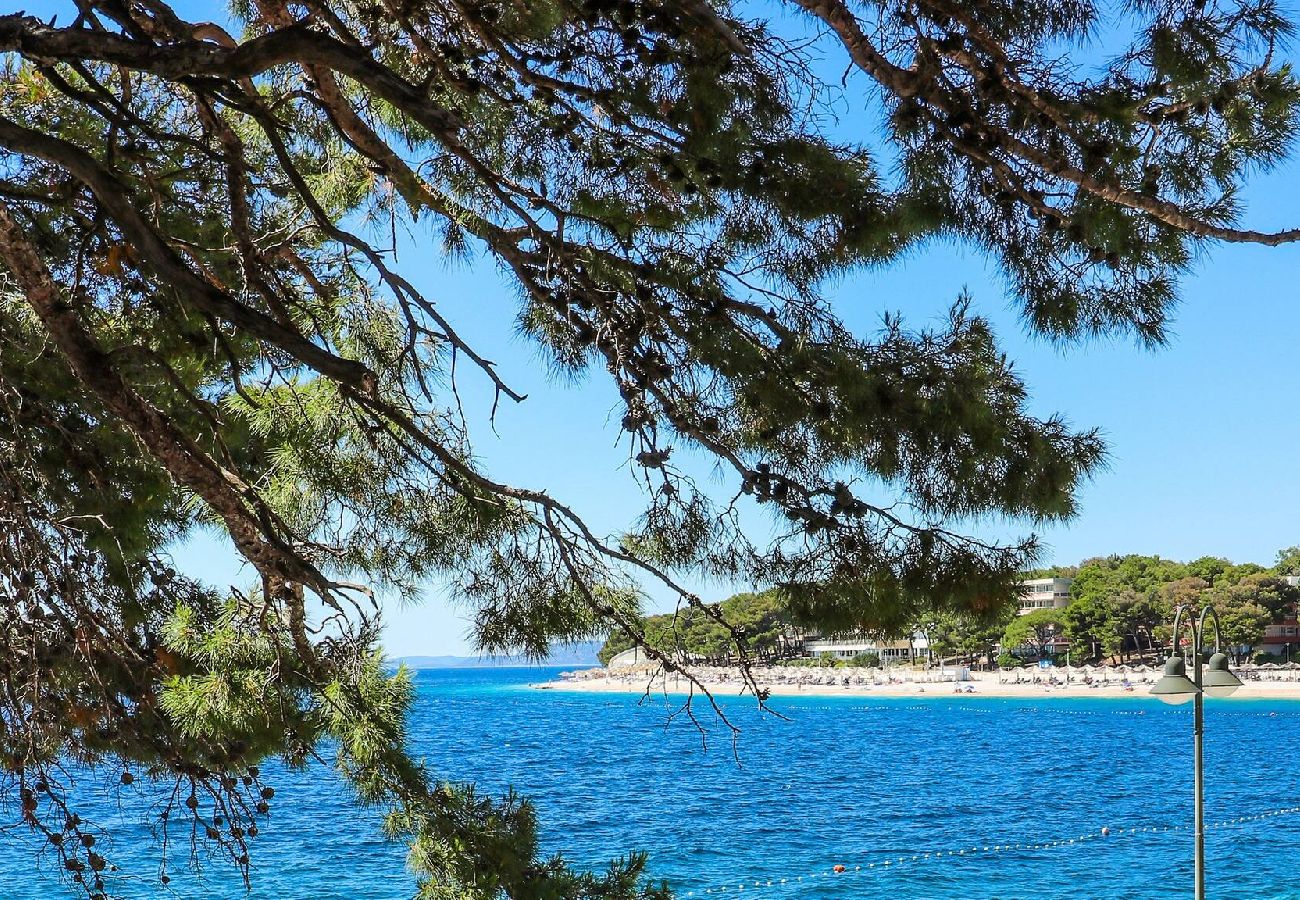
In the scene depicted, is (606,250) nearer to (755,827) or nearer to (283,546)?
(283,546)

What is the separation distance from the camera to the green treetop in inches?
105

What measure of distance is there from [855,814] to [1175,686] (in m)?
15.4

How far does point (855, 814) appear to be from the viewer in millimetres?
20562

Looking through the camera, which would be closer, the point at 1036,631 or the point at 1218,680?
the point at 1218,680

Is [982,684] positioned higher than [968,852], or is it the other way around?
[982,684]

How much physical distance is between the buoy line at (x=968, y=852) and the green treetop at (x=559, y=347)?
1174 centimetres

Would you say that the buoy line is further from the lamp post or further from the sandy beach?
the sandy beach

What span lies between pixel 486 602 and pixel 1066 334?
169cm

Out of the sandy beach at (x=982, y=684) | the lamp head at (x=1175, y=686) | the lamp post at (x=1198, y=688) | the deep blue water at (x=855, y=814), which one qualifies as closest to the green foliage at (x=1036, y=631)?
the sandy beach at (x=982, y=684)

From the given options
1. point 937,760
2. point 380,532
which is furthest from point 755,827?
point 380,532

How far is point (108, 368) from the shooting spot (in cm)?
239

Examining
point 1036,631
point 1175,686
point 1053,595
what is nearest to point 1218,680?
point 1175,686

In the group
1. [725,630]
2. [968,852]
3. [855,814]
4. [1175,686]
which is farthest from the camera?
[855,814]

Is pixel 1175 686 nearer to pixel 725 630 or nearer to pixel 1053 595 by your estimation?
pixel 725 630
